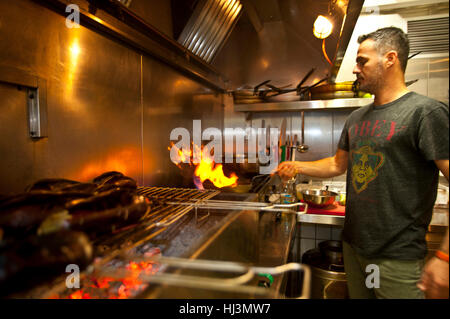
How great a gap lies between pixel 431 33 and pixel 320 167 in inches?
42.1

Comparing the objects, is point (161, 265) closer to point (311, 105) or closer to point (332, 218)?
point (332, 218)

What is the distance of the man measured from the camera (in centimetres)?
124

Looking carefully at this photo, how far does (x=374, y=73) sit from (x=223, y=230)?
45.8 inches

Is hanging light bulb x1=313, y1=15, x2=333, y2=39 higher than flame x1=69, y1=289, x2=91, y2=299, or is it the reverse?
hanging light bulb x1=313, y1=15, x2=333, y2=39

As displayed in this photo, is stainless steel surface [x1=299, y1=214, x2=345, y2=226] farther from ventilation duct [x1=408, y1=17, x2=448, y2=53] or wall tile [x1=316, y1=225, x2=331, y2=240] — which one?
ventilation duct [x1=408, y1=17, x2=448, y2=53]

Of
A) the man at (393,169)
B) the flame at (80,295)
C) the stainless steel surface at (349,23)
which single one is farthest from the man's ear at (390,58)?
the flame at (80,295)

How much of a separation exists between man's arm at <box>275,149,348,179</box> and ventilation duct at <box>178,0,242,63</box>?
5.72 ft

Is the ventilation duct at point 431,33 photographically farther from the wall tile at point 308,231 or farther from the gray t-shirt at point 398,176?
the wall tile at point 308,231

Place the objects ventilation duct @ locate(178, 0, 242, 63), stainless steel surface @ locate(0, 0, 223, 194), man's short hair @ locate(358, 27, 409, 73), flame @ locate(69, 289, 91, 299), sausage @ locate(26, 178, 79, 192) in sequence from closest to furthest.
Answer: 1. flame @ locate(69, 289, 91, 299)
2. sausage @ locate(26, 178, 79, 192)
3. stainless steel surface @ locate(0, 0, 223, 194)
4. man's short hair @ locate(358, 27, 409, 73)
5. ventilation duct @ locate(178, 0, 242, 63)

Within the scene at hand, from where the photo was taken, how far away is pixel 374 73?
4.52 ft

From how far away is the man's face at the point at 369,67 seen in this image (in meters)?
1.36

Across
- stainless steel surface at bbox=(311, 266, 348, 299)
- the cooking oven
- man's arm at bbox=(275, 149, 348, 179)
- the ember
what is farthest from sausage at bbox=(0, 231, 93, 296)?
stainless steel surface at bbox=(311, 266, 348, 299)

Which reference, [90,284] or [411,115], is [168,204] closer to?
[90,284]
